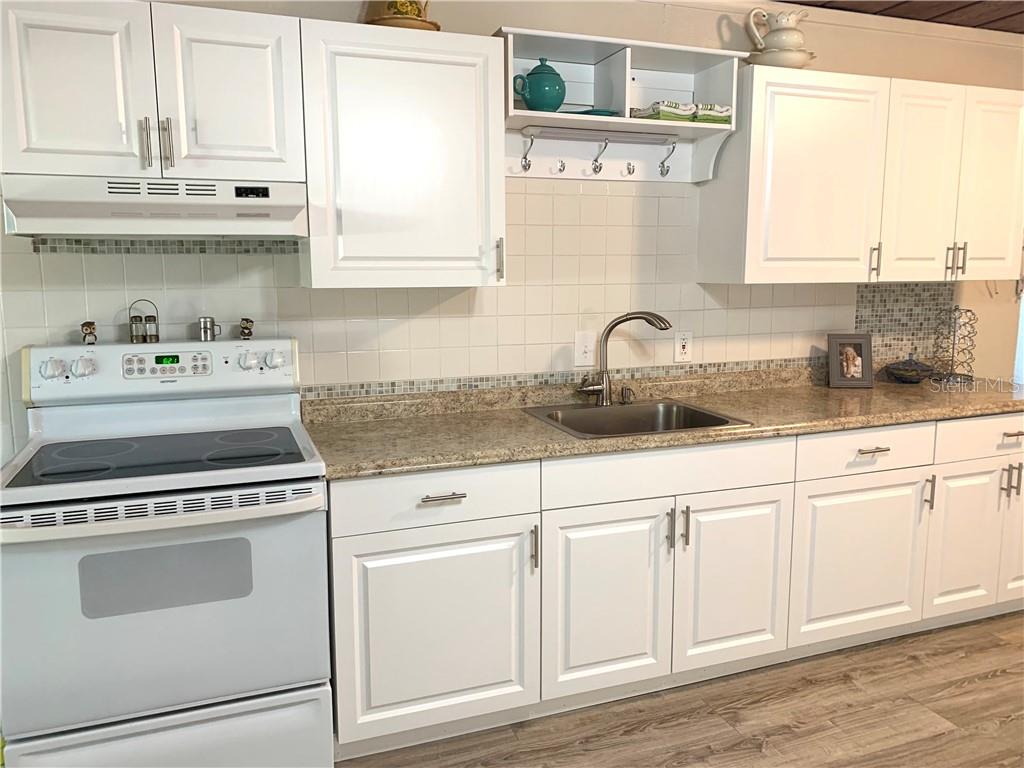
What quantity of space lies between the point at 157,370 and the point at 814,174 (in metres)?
2.23

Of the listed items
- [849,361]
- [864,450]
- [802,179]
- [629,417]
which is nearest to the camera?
[864,450]

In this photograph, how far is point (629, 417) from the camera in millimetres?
2805

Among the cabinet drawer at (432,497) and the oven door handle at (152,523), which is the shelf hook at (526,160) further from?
the oven door handle at (152,523)

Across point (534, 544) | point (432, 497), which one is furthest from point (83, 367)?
point (534, 544)

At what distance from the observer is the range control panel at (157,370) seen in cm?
215

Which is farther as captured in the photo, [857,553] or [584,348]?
[584,348]

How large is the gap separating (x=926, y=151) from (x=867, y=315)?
28.0 inches

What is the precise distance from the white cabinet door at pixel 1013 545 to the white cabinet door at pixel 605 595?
144 centimetres

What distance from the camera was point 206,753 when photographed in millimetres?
1921

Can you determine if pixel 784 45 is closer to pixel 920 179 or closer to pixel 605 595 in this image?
pixel 920 179

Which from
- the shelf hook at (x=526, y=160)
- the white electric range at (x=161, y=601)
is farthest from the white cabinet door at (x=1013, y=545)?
the white electric range at (x=161, y=601)

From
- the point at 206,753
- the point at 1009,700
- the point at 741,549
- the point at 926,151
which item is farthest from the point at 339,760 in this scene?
the point at 926,151

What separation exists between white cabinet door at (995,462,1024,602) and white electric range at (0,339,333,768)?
2.48 meters

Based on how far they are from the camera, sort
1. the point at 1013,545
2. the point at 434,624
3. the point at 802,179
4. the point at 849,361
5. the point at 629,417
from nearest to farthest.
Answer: the point at 434,624, the point at 802,179, the point at 629,417, the point at 1013,545, the point at 849,361
